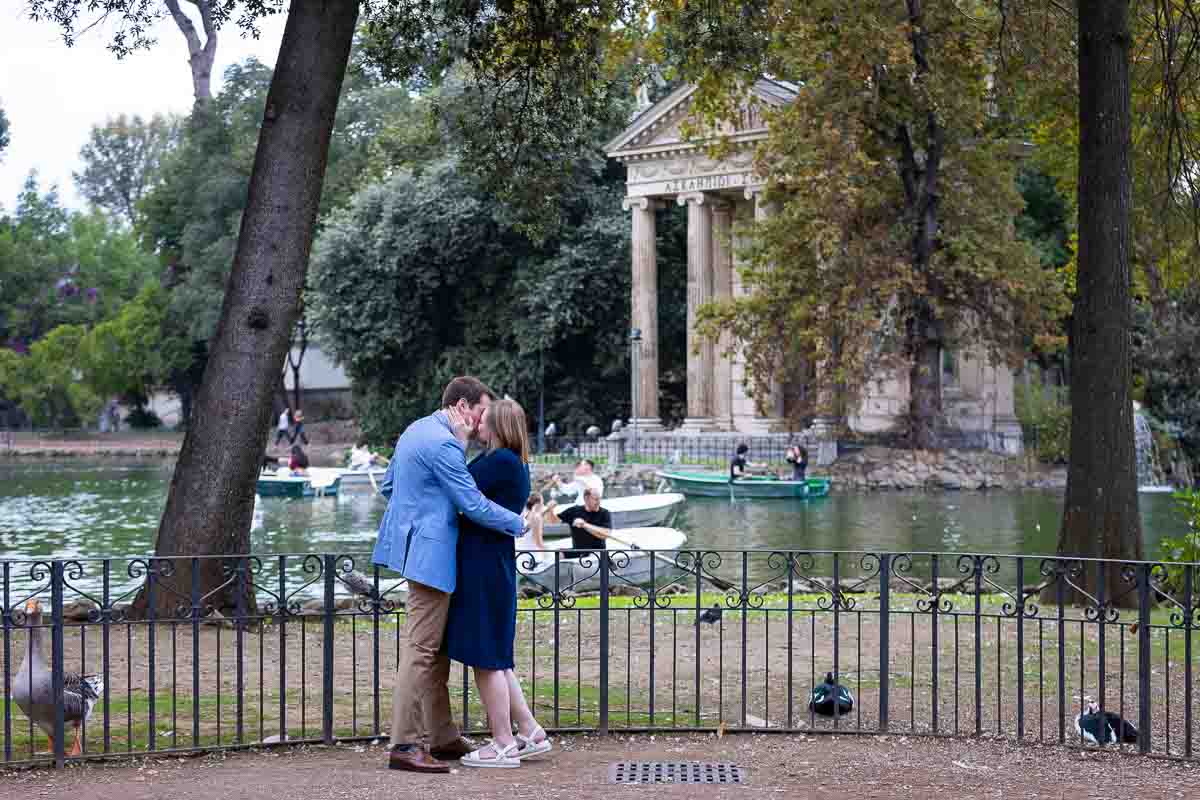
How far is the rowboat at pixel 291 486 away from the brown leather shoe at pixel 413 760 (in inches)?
1258

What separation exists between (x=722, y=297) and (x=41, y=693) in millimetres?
44128

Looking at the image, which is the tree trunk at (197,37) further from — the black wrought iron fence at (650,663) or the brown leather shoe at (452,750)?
the brown leather shoe at (452,750)

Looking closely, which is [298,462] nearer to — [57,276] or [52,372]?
[52,372]

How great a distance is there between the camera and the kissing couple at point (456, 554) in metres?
7.46

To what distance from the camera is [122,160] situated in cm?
9512

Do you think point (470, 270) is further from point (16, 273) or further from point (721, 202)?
point (16, 273)

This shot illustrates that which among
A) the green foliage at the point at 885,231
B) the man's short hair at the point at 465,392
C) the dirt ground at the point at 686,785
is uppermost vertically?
the green foliage at the point at 885,231

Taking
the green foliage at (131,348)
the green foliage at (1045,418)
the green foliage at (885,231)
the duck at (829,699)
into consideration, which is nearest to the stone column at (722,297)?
the green foliage at (885,231)

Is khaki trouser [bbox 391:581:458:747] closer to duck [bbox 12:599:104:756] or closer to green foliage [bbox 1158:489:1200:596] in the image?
duck [bbox 12:599:104:756]

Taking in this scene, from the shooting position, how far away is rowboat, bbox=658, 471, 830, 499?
38062mm

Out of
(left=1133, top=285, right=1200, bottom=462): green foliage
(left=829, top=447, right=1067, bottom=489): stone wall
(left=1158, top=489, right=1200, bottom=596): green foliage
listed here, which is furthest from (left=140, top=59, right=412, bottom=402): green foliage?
(left=1158, top=489, right=1200, bottom=596): green foliage

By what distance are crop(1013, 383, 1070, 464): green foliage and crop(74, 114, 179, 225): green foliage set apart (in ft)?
208

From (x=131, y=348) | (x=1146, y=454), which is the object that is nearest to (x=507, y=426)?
(x=1146, y=454)

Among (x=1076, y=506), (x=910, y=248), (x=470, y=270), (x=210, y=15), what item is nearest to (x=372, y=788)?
(x=1076, y=506)
